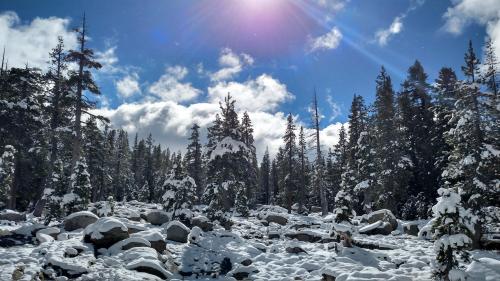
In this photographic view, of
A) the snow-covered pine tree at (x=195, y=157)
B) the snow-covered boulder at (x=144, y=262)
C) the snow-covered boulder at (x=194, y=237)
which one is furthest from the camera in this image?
the snow-covered pine tree at (x=195, y=157)

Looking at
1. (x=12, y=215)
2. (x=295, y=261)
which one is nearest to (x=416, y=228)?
(x=295, y=261)

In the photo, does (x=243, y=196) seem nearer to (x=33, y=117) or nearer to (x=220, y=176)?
(x=220, y=176)

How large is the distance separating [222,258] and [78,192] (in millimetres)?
10735

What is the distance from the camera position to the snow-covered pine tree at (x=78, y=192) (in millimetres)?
22938

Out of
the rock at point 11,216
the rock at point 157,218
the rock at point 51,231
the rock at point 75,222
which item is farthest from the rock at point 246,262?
the rock at point 11,216

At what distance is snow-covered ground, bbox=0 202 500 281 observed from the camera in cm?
1358

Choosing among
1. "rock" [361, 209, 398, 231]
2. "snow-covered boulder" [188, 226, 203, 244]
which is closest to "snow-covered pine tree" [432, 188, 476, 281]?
"snow-covered boulder" [188, 226, 203, 244]

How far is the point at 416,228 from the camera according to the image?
25.0 m

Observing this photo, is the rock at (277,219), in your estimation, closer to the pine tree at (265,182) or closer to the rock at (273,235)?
the rock at (273,235)

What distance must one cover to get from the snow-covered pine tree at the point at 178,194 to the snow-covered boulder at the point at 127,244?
9368 mm

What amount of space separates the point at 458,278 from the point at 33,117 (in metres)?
33.1

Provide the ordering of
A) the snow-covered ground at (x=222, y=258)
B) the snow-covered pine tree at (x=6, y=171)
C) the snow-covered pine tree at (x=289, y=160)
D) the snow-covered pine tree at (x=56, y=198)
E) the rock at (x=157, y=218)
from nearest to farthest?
1. the snow-covered ground at (x=222, y=258)
2. the snow-covered pine tree at (x=56, y=198)
3. the rock at (x=157, y=218)
4. the snow-covered pine tree at (x=6, y=171)
5. the snow-covered pine tree at (x=289, y=160)

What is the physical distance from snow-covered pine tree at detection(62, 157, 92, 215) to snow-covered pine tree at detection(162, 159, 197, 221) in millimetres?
6141

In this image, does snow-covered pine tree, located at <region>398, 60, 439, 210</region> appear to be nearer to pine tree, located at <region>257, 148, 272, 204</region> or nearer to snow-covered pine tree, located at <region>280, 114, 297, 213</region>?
snow-covered pine tree, located at <region>280, 114, 297, 213</region>
